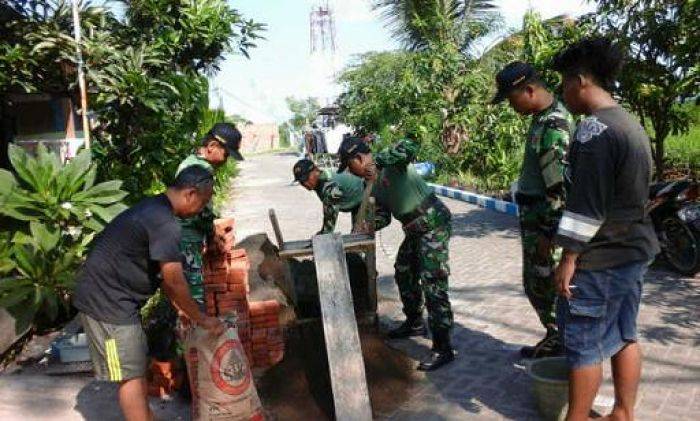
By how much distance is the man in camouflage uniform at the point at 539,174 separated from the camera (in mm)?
3266

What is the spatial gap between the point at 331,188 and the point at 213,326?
1641 mm

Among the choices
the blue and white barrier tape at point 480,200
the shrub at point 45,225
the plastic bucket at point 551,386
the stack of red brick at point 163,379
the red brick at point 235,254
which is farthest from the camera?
the blue and white barrier tape at point 480,200

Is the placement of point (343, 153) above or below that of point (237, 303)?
above

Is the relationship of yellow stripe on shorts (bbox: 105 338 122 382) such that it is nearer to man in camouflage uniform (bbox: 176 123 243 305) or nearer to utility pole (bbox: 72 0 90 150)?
man in camouflage uniform (bbox: 176 123 243 305)

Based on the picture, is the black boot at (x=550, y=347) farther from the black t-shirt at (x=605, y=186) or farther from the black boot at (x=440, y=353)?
the black t-shirt at (x=605, y=186)

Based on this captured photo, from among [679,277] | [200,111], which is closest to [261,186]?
[200,111]

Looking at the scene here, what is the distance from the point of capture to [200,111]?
7.80 meters

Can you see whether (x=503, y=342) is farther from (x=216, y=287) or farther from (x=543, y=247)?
(x=216, y=287)

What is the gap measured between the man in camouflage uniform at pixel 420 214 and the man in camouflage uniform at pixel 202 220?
0.80 meters

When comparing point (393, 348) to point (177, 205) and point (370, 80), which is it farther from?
Answer: point (370, 80)

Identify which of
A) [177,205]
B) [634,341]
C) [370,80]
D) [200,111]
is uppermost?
[370,80]

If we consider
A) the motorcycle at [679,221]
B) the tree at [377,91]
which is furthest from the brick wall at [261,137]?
the motorcycle at [679,221]

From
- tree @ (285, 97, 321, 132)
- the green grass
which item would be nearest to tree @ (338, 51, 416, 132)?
the green grass

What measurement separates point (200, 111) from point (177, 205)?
5.20m
